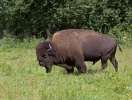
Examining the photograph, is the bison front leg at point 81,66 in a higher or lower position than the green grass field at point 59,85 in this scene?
lower

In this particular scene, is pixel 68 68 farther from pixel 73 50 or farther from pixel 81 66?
pixel 73 50

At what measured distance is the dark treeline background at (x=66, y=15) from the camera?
18.0 metres

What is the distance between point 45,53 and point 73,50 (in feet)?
2.60

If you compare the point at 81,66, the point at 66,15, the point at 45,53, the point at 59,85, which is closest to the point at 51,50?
the point at 45,53

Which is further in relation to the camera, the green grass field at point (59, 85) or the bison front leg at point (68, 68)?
the bison front leg at point (68, 68)

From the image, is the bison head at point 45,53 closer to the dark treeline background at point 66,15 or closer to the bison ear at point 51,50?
the bison ear at point 51,50

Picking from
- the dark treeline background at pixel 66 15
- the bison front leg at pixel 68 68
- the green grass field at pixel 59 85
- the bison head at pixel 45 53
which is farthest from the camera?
the dark treeline background at pixel 66 15

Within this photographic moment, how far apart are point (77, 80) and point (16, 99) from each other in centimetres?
236

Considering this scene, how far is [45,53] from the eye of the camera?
1060 centimetres

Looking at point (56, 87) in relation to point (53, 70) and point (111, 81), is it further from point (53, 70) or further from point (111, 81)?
point (53, 70)

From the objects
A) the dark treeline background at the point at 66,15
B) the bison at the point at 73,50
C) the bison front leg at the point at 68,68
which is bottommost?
the dark treeline background at the point at 66,15

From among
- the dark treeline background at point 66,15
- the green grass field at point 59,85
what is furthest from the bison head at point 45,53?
the dark treeline background at point 66,15

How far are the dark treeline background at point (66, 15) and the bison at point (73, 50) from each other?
6.96 metres

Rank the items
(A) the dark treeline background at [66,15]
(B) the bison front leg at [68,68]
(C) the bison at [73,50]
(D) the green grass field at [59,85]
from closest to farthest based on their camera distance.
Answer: (D) the green grass field at [59,85]
(C) the bison at [73,50]
(B) the bison front leg at [68,68]
(A) the dark treeline background at [66,15]
